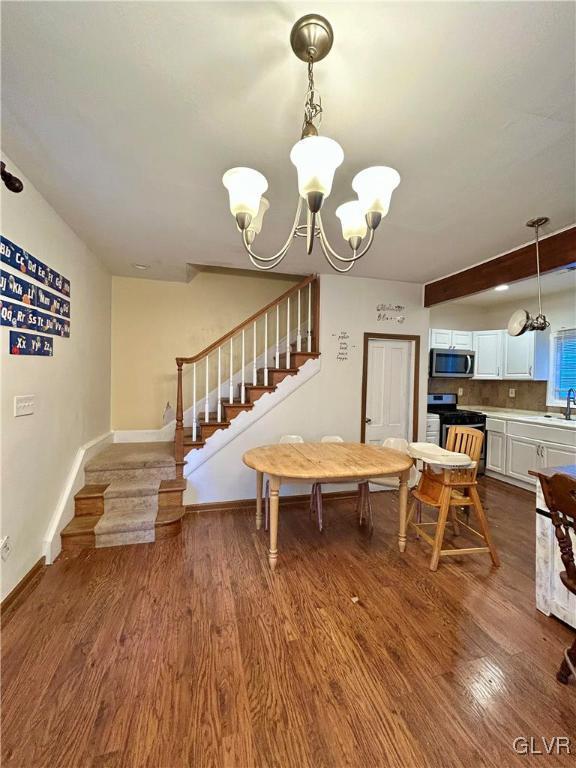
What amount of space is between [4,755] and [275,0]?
9.09 feet

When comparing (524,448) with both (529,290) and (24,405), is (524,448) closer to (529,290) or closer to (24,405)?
(529,290)

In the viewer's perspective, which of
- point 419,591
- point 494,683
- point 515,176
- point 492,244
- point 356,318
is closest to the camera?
point 494,683

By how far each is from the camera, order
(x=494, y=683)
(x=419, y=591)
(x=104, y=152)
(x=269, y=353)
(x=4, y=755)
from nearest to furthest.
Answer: (x=4, y=755) → (x=494, y=683) → (x=104, y=152) → (x=419, y=591) → (x=269, y=353)

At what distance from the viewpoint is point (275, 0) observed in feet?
3.18

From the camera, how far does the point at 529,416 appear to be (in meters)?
4.36

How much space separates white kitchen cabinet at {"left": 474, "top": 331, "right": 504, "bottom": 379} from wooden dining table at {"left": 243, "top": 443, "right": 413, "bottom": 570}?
121 inches

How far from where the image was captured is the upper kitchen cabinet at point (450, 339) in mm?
4754

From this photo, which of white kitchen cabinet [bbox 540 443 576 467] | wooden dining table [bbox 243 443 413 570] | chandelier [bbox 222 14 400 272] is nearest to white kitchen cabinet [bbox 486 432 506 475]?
white kitchen cabinet [bbox 540 443 576 467]

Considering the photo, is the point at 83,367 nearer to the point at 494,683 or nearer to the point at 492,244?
the point at 494,683

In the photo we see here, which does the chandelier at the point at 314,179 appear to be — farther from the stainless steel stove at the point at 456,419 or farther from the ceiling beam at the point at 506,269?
the stainless steel stove at the point at 456,419

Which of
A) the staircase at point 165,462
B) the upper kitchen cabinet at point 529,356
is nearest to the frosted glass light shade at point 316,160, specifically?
the staircase at point 165,462

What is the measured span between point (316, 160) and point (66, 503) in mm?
2999

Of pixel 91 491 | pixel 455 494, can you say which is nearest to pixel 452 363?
pixel 455 494

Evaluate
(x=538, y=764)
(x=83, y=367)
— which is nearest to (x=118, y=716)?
(x=538, y=764)
